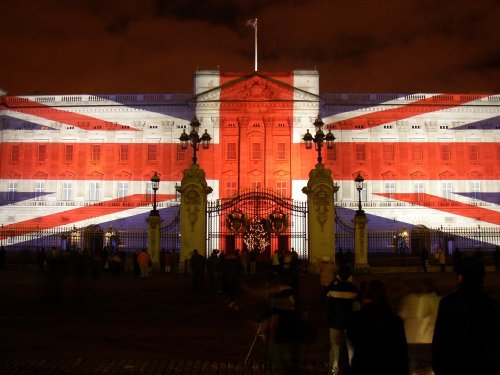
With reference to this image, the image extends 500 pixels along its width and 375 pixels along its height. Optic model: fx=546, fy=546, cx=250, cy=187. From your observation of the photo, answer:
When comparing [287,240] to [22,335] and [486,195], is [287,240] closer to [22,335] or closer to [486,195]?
[486,195]

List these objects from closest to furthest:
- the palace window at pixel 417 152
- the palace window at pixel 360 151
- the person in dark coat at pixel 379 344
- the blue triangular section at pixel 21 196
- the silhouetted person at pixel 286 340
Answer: the person in dark coat at pixel 379 344 < the silhouetted person at pixel 286 340 < the blue triangular section at pixel 21 196 < the palace window at pixel 417 152 < the palace window at pixel 360 151

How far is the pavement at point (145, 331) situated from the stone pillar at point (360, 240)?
573cm

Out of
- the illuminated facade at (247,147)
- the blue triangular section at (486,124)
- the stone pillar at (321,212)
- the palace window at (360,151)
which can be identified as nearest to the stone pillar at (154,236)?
the stone pillar at (321,212)

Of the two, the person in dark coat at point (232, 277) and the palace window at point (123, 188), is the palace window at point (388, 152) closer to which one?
the palace window at point (123, 188)

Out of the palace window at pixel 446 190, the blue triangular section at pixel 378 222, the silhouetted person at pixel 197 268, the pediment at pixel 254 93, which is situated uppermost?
the pediment at pixel 254 93

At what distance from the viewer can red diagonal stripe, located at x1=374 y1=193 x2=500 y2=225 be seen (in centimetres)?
4806

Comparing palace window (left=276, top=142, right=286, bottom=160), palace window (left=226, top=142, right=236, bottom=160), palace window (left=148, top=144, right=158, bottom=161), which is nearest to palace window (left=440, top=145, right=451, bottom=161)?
palace window (left=276, top=142, right=286, bottom=160)

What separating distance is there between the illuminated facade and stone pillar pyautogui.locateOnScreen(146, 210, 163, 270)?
80.9ft

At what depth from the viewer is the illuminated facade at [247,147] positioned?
161 ft

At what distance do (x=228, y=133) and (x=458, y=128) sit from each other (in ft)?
70.6

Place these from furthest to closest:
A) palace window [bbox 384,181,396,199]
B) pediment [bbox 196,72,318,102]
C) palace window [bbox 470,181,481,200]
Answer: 1. palace window [bbox 384,181,396,199]
2. palace window [bbox 470,181,481,200]
3. pediment [bbox 196,72,318,102]

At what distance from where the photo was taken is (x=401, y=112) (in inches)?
2008

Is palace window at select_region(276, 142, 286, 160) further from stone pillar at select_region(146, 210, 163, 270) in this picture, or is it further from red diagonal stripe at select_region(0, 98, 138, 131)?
stone pillar at select_region(146, 210, 163, 270)

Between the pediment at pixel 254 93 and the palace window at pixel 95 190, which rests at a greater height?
the pediment at pixel 254 93
